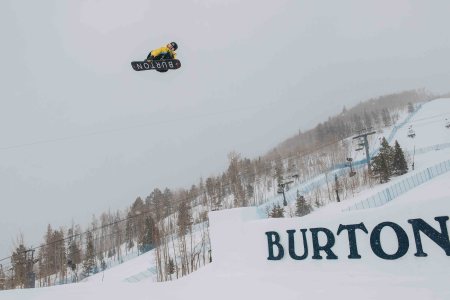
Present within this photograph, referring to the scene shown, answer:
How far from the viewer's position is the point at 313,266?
7.11m

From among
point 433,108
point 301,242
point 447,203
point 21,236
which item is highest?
point 433,108

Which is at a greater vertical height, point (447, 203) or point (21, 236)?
point (447, 203)

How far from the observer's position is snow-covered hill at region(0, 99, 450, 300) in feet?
19.5

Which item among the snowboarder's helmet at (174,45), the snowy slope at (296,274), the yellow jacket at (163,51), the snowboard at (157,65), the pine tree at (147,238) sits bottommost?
the pine tree at (147,238)

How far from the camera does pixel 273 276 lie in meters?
7.44

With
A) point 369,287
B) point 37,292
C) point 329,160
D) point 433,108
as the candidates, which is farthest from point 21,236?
point 433,108

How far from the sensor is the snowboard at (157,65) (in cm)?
1071

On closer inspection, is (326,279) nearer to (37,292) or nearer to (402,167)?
(37,292)

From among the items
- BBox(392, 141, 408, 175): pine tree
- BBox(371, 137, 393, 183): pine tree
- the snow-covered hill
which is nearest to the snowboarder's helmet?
the snow-covered hill

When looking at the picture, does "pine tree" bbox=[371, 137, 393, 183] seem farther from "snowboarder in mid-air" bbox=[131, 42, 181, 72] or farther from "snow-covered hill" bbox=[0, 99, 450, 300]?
"snow-covered hill" bbox=[0, 99, 450, 300]

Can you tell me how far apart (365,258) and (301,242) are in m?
1.32

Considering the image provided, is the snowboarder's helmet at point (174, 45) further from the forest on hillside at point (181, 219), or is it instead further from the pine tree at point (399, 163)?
the pine tree at point (399, 163)

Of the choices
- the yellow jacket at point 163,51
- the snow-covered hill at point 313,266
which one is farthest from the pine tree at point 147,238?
the yellow jacket at point 163,51

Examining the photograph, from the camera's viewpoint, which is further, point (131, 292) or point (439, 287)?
point (131, 292)
